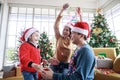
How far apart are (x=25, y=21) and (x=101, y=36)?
296 centimetres

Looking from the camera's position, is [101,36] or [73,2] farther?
[73,2]

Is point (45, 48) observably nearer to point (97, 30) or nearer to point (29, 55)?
point (97, 30)

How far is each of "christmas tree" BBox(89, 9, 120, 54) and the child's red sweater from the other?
9.89 feet

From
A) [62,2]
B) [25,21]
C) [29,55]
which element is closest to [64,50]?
[29,55]

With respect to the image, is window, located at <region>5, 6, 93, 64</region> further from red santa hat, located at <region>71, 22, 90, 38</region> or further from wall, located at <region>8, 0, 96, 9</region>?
red santa hat, located at <region>71, 22, 90, 38</region>

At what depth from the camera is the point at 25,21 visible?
5129 millimetres

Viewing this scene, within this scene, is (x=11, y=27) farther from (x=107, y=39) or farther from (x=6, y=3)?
(x=107, y=39)

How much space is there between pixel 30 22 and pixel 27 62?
3876 millimetres

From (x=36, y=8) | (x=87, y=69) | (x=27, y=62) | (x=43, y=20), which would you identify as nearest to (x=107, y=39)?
(x=43, y=20)

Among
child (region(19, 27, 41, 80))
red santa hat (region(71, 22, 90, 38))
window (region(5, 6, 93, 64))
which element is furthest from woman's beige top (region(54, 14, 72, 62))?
window (region(5, 6, 93, 64))

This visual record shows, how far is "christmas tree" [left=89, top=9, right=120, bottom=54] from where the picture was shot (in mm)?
4192

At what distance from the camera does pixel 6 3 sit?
4.74m

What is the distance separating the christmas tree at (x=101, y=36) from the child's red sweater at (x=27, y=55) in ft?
9.89

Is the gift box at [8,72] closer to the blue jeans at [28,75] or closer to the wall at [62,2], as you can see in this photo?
the blue jeans at [28,75]
